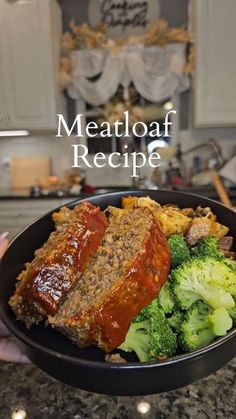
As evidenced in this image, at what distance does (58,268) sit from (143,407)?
238mm

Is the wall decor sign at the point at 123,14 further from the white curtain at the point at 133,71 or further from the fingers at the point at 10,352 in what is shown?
the fingers at the point at 10,352

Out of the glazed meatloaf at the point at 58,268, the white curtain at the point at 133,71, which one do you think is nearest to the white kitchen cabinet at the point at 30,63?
the white curtain at the point at 133,71

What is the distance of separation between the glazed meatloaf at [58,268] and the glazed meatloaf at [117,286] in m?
0.02

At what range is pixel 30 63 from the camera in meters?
2.89

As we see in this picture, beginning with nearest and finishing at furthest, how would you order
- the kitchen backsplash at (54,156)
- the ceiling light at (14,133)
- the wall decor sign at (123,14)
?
the wall decor sign at (123,14)
the ceiling light at (14,133)
the kitchen backsplash at (54,156)


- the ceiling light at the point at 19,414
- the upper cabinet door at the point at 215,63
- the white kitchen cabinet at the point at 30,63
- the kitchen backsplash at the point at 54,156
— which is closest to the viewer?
the ceiling light at the point at 19,414

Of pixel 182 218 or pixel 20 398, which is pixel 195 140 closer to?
pixel 182 218

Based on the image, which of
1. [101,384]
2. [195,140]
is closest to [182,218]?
[101,384]

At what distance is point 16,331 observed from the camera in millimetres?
457

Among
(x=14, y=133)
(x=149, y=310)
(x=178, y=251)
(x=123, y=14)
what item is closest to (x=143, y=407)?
(x=149, y=310)

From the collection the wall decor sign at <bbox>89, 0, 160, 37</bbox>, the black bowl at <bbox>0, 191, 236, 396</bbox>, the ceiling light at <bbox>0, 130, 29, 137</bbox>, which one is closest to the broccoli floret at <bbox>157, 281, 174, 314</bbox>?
the black bowl at <bbox>0, 191, 236, 396</bbox>

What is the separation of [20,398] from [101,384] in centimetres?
21

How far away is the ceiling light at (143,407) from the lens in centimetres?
52

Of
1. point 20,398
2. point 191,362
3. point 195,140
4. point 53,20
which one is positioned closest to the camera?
point 191,362
